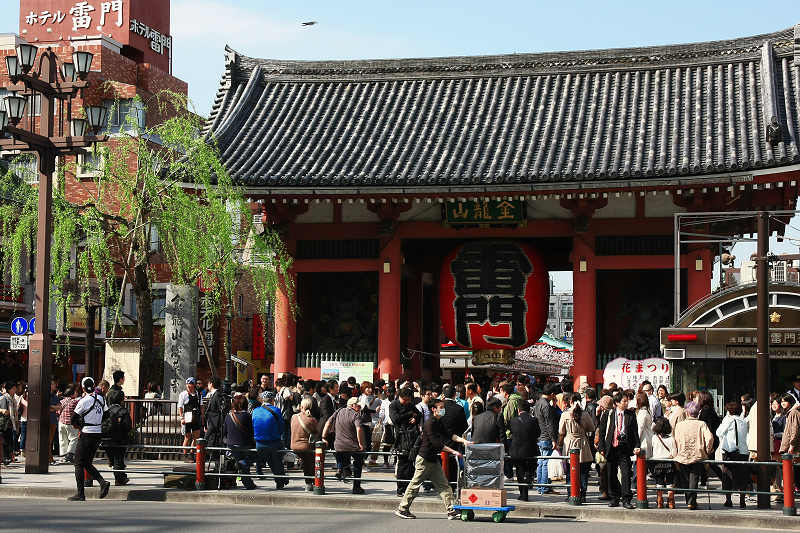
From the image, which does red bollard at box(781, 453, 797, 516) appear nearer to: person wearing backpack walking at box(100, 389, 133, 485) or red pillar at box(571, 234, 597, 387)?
red pillar at box(571, 234, 597, 387)

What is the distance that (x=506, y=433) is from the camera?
56.4 feet

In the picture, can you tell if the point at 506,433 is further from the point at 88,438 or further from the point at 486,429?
the point at 88,438

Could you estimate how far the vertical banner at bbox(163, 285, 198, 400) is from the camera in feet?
68.8

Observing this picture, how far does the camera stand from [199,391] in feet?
63.4

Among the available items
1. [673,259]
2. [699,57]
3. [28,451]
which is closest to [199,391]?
[28,451]

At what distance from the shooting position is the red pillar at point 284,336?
2462cm

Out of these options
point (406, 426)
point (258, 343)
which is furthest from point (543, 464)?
point (258, 343)

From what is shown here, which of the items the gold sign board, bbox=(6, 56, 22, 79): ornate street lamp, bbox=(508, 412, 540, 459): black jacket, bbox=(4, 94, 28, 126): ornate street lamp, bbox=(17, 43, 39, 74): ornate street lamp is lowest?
bbox=(508, 412, 540, 459): black jacket

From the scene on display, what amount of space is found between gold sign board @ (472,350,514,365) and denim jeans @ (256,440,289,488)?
8.80m

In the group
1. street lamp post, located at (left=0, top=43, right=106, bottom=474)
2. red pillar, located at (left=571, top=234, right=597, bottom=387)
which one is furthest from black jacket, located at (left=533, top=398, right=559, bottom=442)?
street lamp post, located at (left=0, top=43, right=106, bottom=474)

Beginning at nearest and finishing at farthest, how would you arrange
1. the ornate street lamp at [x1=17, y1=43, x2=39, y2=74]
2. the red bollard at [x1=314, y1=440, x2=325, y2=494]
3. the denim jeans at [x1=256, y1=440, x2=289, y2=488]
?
1. the red bollard at [x1=314, y1=440, x2=325, y2=494]
2. the denim jeans at [x1=256, y1=440, x2=289, y2=488]
3. the ornate street lamp at [x1=17, y1=43, x2=39, y2=74]

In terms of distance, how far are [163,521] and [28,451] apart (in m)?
6.18

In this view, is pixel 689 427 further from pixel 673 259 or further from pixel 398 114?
pixel 398 114

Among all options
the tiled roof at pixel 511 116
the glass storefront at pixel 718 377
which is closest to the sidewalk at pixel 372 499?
the glass storefront at pixel 718 377
